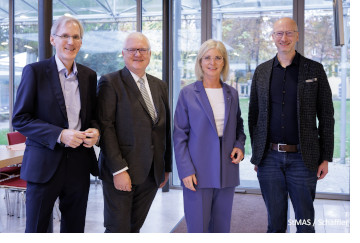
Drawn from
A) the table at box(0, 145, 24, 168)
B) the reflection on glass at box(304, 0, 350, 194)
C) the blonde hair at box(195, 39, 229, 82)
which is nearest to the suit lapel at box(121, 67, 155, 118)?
the blonde hair at box(195, 39, 229, 82)

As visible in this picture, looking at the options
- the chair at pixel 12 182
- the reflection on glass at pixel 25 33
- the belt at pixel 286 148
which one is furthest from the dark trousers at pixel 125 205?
the reflection on glass at pixel 25 33

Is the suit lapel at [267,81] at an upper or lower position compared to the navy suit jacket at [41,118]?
upper

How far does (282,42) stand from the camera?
2.47 m

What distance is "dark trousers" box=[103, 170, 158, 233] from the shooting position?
86.7 inches

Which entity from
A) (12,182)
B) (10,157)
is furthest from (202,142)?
(12,182)

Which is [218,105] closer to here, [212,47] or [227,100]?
[227,100]

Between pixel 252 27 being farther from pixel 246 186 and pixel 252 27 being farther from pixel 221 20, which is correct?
pixel 246 186

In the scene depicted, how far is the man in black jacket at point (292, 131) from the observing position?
2.42 metres

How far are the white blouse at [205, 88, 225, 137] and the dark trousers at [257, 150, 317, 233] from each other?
1.51ft

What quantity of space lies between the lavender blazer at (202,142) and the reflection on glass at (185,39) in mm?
3497

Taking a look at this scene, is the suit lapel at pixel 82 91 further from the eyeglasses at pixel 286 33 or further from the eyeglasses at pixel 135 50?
the eyeglasses at pixel 286 33

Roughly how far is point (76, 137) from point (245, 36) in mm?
4265

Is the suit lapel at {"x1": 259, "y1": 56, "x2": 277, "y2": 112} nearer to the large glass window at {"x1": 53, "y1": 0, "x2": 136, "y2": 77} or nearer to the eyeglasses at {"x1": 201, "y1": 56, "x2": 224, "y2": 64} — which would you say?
the eyeglasses at {"x1": 201, "y1": 56, "x2": 224, "y2": 64}
